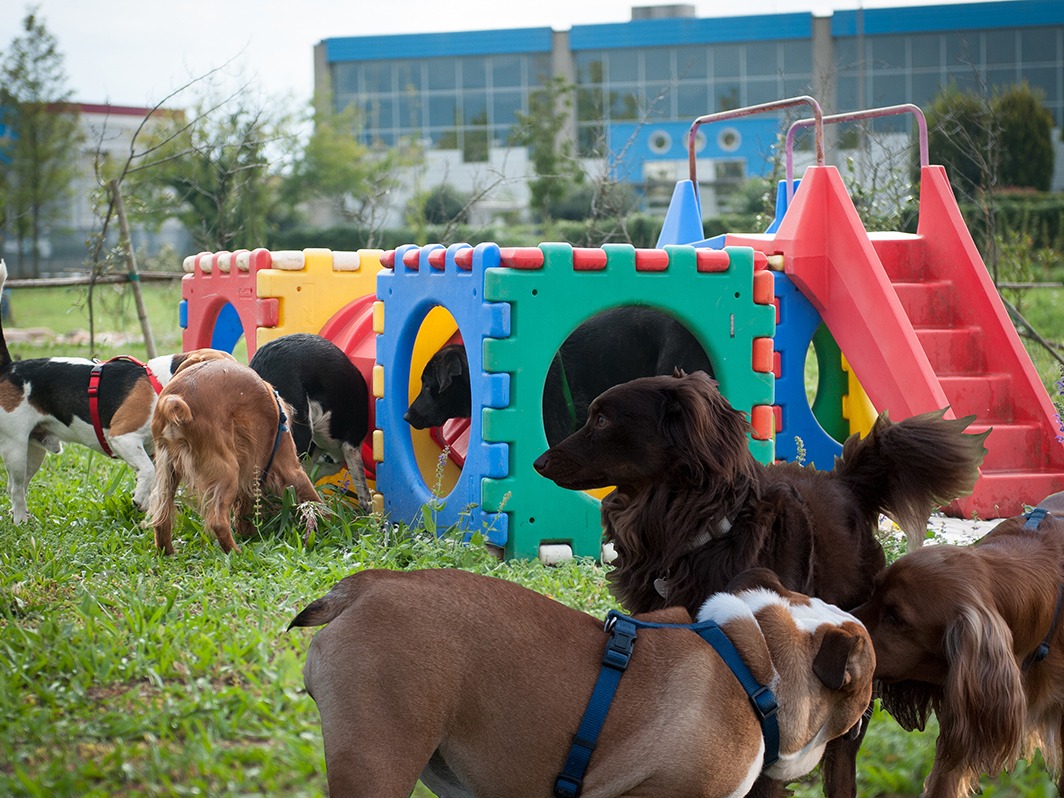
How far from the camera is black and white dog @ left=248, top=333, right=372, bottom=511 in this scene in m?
6.18

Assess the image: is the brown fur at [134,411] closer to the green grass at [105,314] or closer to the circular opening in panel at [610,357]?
the circular opening in panel at [610,357]

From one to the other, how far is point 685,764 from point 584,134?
Answer: 124 feet

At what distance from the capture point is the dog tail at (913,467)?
11.5 ft

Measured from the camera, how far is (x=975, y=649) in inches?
108

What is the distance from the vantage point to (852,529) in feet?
11.7

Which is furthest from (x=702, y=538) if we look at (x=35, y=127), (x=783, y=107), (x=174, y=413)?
(x=35, y=127)

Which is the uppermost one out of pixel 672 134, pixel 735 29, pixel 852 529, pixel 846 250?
pixel 735 29

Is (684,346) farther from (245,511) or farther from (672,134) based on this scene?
(672,134)

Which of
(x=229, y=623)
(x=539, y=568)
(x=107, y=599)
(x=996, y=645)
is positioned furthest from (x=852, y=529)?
(x=107, y=599)

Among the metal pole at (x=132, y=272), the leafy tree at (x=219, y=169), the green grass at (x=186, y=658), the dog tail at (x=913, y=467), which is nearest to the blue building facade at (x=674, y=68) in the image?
the leafy tree at (x=219, y=169)

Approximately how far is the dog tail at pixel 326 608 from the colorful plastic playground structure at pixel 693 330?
8.65ft

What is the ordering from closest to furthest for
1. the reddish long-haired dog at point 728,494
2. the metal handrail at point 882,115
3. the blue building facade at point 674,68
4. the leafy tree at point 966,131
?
1. the reddish long-haired dog at point 728,494
2. the metal handrail at point 882,115
3. the leafy tree at point 966,131
4. the blue building facade at point 674,68

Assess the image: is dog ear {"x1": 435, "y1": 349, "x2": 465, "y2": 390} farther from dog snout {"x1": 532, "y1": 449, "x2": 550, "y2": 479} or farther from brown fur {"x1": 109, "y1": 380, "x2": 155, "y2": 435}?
dog snout {"x1": 532, "y1": 449, "x2": 550, "y2": 479}

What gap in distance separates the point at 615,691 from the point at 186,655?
1.75 metres
